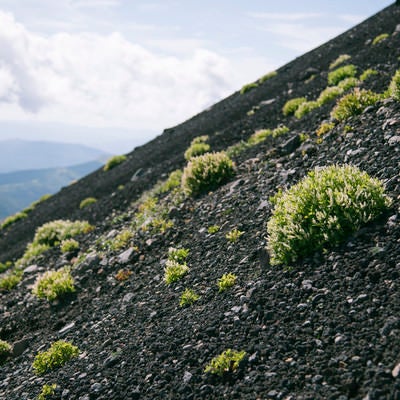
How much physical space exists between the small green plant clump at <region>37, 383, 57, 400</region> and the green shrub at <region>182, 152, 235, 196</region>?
28.6 feet

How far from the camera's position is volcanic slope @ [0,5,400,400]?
5906 mm

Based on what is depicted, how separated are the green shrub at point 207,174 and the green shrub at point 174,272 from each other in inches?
203

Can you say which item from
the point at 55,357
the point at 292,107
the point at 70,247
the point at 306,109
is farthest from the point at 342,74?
the point at 55,357

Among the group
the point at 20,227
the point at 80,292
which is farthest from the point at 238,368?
the point at 20,227

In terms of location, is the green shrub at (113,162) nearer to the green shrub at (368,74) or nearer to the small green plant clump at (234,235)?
the green shrub at (368,74)

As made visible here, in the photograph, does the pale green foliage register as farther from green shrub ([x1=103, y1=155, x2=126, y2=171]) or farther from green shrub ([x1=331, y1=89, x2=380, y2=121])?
green shrub ([x1=103, y1=155, x2=126, y2=171])

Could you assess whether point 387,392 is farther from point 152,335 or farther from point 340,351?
point 152,335

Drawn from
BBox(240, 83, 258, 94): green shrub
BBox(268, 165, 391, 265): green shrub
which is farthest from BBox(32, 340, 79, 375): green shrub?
BBox(240, 83, 258, 94): green shrub

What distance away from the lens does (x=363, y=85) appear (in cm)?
1758

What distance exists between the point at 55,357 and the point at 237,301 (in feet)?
14.0

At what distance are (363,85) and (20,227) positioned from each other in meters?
24.7

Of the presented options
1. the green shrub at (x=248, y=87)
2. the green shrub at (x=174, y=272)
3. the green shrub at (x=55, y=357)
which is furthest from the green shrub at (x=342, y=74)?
the green shrub at (x=55, y=357)

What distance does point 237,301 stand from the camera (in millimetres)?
8016

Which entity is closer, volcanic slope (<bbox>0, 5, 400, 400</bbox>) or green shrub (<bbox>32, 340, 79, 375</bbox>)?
volcanic slope (<bbox>0, 5, 400, 400</bbox>)
